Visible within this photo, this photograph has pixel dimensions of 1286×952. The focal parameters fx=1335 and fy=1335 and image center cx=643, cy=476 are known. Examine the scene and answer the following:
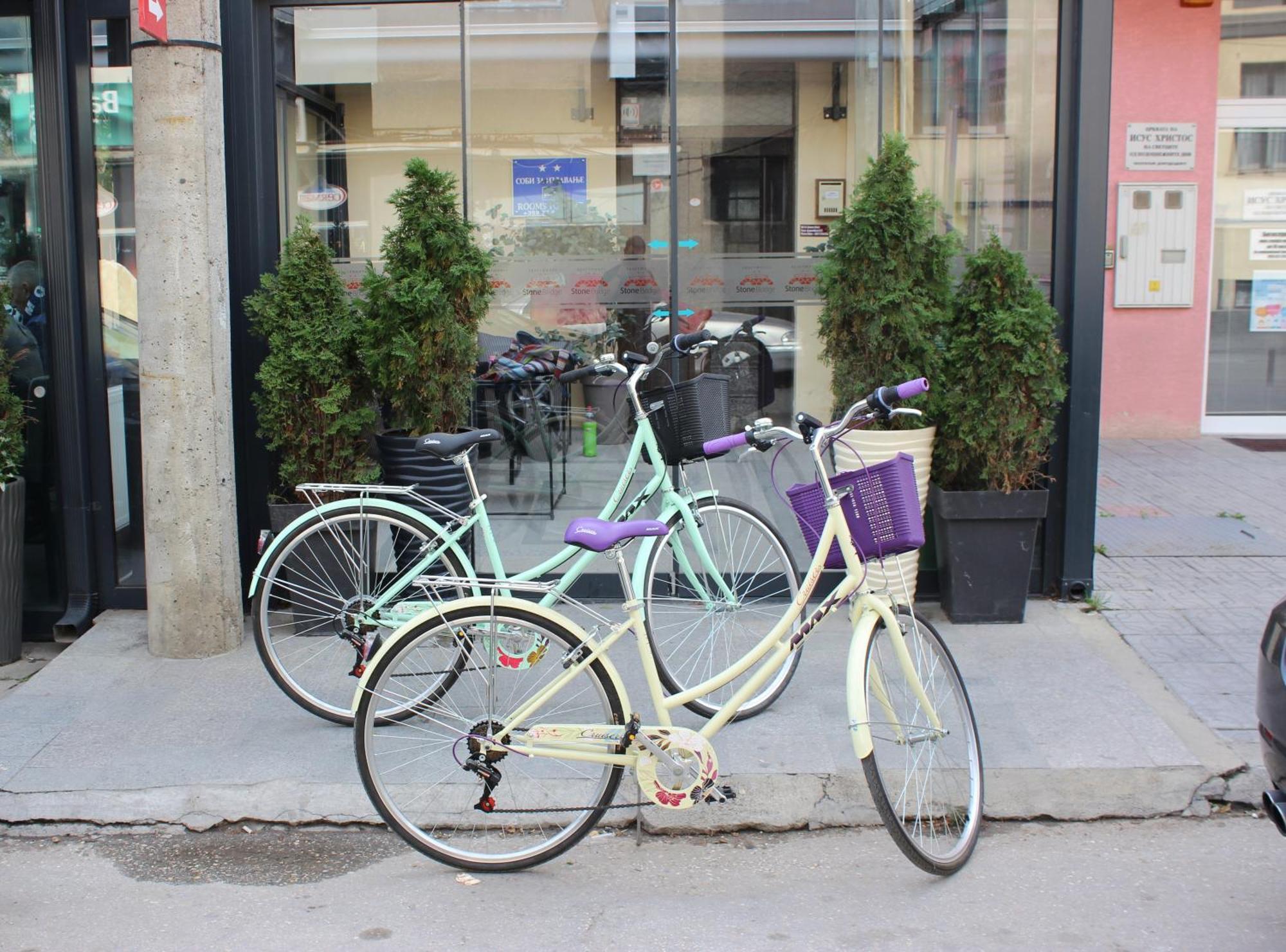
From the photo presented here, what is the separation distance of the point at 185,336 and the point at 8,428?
1087 mm

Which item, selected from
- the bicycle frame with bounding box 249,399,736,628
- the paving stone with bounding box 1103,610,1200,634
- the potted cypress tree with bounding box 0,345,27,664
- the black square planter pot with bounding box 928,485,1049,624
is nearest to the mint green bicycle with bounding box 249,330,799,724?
the bicycle frame with bounding box 249,399,736,628

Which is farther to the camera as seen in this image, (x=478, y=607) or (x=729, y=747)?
(x=729, y=747)

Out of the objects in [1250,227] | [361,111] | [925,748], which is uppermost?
[361,111]

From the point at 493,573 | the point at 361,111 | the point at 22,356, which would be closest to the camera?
the point at 493,573

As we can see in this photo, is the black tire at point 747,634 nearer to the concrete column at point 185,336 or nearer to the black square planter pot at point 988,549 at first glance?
the black square planter pot at point 988,549

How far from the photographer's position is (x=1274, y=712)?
341 centimetres

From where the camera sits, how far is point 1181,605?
650 cm

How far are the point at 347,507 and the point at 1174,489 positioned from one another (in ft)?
21.1

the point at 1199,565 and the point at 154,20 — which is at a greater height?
the point at 154,20

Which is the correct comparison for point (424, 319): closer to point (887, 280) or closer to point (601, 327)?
point (601, 327)

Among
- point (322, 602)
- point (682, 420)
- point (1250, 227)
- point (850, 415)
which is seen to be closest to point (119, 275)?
point (322, 602)

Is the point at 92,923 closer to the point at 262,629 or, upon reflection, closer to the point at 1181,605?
the point at 262,629

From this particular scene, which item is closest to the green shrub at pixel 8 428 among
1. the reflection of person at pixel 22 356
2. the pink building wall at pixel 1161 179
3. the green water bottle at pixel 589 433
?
the reflection of person at pixel 22 356

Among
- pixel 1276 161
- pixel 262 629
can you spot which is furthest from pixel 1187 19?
pixel 262 629
